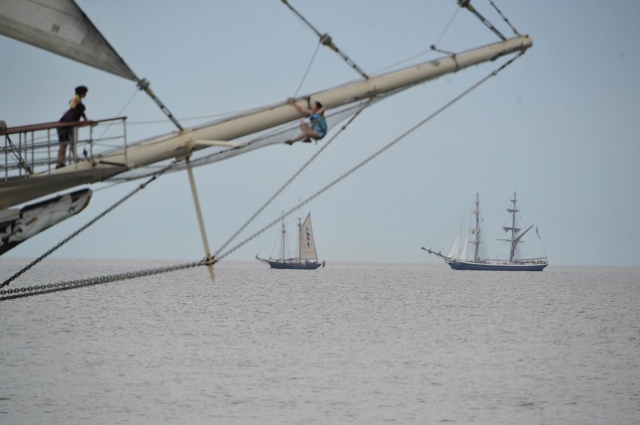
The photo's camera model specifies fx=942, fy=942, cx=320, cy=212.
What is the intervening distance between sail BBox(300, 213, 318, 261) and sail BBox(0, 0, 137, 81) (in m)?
139

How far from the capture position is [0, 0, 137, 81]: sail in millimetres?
13781

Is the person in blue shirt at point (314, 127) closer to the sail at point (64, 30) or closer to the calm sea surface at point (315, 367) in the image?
the sail at point (64, 30)

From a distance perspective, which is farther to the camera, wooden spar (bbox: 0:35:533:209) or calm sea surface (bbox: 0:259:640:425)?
calm sea surface (bbox: 0:259:640:425)

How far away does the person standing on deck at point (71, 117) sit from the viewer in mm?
13938

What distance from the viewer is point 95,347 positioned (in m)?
42.8

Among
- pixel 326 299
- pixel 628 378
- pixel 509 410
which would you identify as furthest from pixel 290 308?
pixel 509 410

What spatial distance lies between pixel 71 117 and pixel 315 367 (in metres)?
23.2

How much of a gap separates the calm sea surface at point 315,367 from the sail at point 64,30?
1204cm

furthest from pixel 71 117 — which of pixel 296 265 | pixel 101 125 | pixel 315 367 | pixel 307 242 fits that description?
pixel 296 265

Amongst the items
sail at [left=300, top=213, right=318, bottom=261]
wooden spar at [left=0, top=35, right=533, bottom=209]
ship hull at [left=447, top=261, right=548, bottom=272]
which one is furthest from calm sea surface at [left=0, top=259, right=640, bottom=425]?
ship hull at [left=447, top=261, right=548, bottom=272]

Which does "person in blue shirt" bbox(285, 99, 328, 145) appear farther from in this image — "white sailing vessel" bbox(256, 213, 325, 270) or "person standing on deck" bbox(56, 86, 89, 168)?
"white sailing vessel" bbox(256, 213, 325, 270)

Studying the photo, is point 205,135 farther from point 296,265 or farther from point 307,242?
point 296,265

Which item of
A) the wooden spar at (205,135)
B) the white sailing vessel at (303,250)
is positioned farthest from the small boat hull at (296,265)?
the wooden spar at (205,135)

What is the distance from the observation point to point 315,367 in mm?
35844
